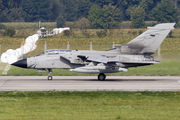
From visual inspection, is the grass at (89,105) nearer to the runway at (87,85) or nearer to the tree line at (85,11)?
the runway at (87,85)

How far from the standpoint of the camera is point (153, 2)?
93438 millimetres

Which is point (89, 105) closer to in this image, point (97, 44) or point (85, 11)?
point (97, 44)

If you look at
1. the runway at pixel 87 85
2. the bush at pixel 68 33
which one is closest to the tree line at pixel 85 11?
the bush at pixel 68 33

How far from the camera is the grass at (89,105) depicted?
11383 millimetres

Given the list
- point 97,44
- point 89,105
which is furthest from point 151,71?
point 97,44

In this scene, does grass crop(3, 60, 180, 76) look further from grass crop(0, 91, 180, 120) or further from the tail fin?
grass crop(0, 91, 180, 120)

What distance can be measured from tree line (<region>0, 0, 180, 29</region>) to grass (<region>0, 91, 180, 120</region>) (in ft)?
208

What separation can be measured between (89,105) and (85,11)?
265 ft

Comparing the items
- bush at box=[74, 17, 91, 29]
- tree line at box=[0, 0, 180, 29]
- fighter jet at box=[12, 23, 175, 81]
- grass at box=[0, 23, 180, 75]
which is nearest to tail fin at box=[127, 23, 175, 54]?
fighter jet at box=[12, 23, 175, 81]

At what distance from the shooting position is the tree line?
81.1 meters

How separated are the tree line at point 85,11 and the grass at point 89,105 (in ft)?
208

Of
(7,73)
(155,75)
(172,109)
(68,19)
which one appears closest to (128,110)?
(172,109)

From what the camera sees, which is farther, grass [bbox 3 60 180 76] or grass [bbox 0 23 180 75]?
grass [bbox 0 23 180 75]

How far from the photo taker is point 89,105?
13383 millimetres
